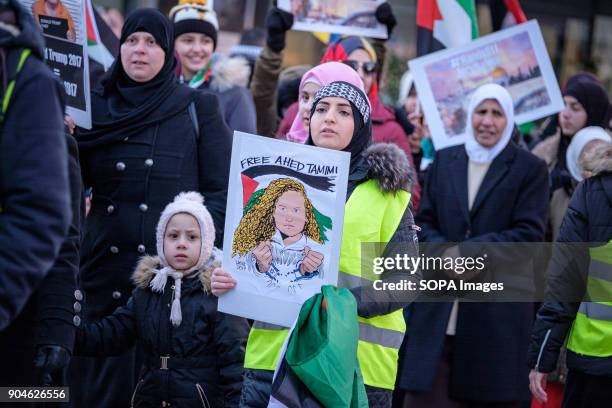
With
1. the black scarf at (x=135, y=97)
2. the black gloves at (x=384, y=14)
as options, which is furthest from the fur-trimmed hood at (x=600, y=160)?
the black gloves at (x=384, y=14)

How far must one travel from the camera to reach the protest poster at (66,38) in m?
5.61

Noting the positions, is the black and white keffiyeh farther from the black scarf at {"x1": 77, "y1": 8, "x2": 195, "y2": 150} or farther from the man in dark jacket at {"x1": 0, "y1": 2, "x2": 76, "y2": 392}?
the man in dark jacket at {"x1": 0, "y1": 2, "x2": 76, "y2": 392}

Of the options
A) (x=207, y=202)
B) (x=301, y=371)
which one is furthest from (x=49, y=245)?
(x=207, y=202)

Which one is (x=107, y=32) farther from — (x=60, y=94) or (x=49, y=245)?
(x=49, y=245)

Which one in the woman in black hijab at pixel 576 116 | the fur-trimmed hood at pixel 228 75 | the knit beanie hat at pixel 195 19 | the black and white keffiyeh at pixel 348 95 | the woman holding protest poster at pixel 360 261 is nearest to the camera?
the woman holding protest poster at pixel 360 261

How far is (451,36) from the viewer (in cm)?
826

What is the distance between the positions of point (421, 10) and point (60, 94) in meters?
4.94

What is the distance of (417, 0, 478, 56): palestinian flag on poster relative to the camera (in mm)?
8234

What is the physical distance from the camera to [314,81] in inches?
223

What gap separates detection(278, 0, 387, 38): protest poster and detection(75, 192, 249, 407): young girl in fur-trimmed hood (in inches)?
103

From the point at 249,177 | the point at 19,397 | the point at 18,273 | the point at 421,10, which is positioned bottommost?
the point at 19,397

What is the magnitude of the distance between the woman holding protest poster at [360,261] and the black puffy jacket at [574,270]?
110 centimetres

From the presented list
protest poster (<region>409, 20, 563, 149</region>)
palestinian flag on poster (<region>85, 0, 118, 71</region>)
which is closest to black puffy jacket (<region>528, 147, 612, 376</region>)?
protest poster (<region>409, 20, 563, 149</region>)

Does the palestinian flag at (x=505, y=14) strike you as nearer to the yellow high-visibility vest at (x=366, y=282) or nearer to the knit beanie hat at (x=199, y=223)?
the knit beanie hat at (x=199, y=223)
